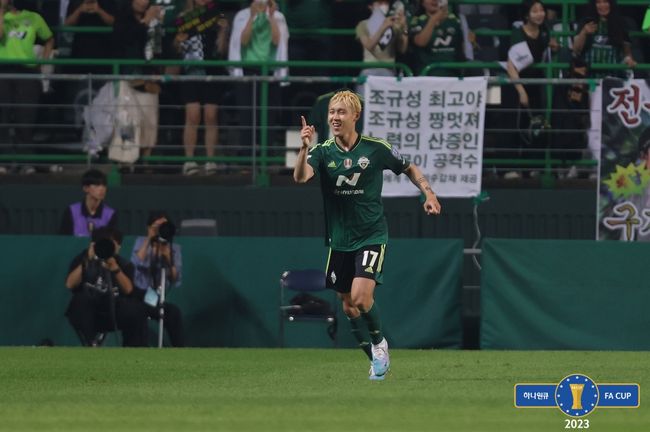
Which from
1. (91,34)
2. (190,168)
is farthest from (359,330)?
(91,34)

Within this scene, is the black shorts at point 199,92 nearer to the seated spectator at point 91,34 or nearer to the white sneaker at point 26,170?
the seated spectator at point 91,34

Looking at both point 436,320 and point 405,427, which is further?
point 436,320

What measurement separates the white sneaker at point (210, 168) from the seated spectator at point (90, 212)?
1446mm

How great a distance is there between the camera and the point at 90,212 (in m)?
20.4

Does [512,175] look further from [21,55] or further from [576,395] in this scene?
[576,395]

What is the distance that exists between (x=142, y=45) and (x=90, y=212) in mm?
2659

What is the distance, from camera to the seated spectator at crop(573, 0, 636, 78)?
70.8 feet

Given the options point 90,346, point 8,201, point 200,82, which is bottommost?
point 90,346

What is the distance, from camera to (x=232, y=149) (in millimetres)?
22109

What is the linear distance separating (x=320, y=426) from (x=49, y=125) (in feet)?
34.7

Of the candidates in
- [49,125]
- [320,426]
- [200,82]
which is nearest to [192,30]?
[200,82]

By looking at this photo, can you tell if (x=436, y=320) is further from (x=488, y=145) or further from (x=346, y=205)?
(x=346, y=205)

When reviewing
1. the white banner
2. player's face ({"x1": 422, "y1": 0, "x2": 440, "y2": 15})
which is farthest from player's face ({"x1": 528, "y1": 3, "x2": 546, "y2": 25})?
the white banner

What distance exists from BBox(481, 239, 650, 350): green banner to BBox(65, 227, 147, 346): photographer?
3982 millimetres
